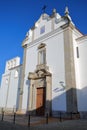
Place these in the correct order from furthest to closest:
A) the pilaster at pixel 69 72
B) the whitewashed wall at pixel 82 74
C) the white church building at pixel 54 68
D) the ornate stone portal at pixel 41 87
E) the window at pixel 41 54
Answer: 1. the window at pixel 41 54
2. the ornate stone portal at pixel 41 87
3. the white church building at pixel 54 68
4. the whitewashed wall at pixel 82 74
5. the pilaster at pixel 69 72

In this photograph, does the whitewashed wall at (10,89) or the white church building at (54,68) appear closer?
the white church building at (54,68)

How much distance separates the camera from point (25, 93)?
705 inches

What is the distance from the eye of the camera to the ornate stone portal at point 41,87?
14829mm

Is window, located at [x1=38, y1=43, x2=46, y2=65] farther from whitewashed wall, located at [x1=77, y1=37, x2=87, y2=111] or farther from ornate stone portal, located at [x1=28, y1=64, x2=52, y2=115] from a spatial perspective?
whitewashed wall, located at [x1=77, y1=37, x2=87, y2=111]

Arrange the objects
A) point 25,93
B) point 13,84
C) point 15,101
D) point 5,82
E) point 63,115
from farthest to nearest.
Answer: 1. point 5,82
2. point 13,84
3. point 15,101
4. point 25,93
5. point 63,115

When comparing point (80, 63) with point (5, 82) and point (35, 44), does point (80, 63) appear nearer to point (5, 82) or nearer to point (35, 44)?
A: point (35, 44)

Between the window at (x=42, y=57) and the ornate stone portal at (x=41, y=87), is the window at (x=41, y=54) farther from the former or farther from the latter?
the ornate stone portal at (x=41, y=87)

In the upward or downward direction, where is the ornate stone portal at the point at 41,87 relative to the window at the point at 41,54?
downward

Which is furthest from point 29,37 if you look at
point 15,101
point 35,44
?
point 15,101

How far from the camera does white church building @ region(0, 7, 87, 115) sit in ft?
45.5

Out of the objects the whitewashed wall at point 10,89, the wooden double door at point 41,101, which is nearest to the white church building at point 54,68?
the wooden double door at point 41,101

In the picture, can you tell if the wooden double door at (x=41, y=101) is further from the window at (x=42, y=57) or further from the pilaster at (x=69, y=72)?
the window at (x=42, y=57)

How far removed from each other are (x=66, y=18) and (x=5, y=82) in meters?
Result: 15.5

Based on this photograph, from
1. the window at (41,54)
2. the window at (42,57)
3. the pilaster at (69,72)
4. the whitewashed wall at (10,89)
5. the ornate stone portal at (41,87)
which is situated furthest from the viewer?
the whitewashed wall at (10,89)
